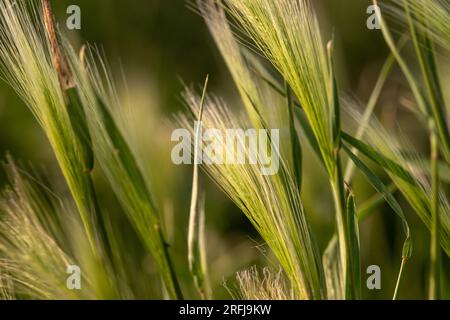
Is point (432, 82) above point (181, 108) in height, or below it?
below

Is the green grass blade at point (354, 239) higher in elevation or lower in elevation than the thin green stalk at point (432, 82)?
lower

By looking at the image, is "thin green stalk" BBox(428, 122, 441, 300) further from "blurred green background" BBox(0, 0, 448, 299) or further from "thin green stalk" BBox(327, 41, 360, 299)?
"blurred green background" BBox(0, 0, 448, 299)

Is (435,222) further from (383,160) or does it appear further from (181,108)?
(181,108)

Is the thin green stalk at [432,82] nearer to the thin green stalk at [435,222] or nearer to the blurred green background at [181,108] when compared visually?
the thin green stalk at [435,222]

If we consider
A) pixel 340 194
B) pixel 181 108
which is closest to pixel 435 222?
pixel 340 194

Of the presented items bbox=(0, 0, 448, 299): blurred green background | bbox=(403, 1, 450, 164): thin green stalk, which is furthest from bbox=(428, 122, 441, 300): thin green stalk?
bbox=(0, 0, 448, 299): blurred green background

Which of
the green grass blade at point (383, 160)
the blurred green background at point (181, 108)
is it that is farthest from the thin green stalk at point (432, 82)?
the blurred green background at point (181, 108)

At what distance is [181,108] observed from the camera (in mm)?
1147

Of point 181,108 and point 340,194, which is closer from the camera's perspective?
point 340,194

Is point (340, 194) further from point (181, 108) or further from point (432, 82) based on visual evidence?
point (181, 108)

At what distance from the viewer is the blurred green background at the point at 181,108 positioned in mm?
745

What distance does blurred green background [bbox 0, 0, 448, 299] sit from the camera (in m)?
0.74
